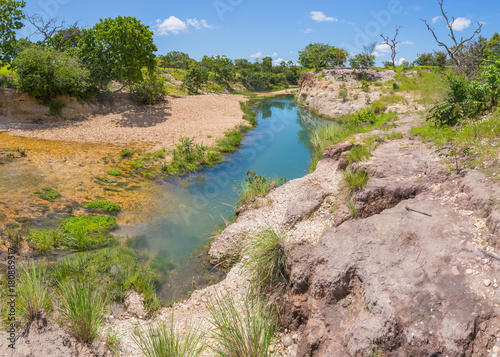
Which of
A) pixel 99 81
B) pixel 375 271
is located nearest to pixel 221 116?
pixel 99 81

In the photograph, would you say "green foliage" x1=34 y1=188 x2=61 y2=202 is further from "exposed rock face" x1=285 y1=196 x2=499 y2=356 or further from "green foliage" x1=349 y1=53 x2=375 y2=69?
"green foliage" x1=349 y1=53 x2=375 y2=69

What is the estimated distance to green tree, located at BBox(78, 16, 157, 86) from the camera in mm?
20250

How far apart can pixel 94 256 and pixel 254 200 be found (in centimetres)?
465

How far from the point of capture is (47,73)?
18609 mm

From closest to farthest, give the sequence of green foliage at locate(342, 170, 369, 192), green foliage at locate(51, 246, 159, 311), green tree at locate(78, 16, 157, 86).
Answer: green foliage at locate(51, 246, 159, 311)
green foliage at locate(342, 170, 369, 192)
green tree at locate(78, 16, 157, 86)

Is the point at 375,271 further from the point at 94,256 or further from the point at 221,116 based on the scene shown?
the point at 221,116

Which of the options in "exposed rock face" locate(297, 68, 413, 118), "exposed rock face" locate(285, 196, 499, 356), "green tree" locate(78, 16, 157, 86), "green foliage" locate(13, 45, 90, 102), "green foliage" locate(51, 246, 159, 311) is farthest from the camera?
"exposed rock face" locate(297, 68, 413, 118)

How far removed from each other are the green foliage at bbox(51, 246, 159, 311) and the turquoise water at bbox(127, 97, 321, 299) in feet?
1.54

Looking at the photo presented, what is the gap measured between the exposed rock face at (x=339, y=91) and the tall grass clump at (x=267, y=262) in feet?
64.1

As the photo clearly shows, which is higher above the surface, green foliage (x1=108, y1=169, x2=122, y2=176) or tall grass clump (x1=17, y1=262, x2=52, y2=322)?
green foliage (x1=108, y1=169, x2=122, y2=176)

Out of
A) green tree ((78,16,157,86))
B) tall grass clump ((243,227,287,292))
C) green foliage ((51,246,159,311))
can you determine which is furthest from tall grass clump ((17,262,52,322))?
green tree ((78,16,157,86))

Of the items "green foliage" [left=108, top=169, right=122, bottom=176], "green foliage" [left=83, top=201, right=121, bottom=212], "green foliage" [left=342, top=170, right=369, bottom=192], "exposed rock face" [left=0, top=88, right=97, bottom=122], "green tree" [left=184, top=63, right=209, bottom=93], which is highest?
"green tree" [left=184, top=63, right=209, bottom=93]

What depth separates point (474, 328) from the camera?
126 inches

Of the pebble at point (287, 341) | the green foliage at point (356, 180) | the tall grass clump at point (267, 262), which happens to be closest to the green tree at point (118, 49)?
the green foliage at point (356, 180)
